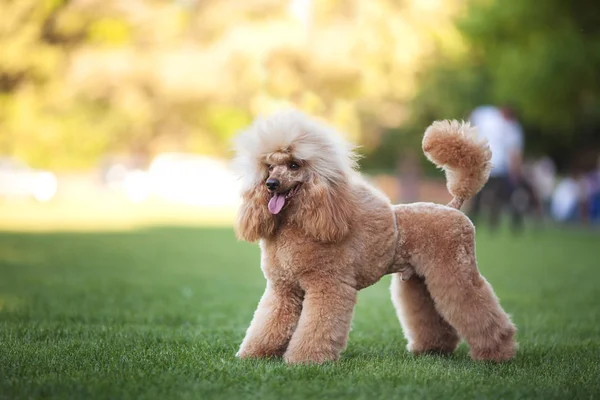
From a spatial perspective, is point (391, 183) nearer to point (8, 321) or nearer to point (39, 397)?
point (8, 321)

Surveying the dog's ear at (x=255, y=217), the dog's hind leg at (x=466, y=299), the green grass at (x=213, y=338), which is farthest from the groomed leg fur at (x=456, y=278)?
the dog's ear at (x=255, y=217)

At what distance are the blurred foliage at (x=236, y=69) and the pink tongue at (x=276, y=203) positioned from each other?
61.7 ft

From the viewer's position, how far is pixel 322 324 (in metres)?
4.27

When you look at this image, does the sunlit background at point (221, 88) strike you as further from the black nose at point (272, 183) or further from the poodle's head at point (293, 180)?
the black nose at point (272, 183)

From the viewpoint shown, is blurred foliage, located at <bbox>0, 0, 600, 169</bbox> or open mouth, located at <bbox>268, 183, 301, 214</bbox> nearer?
open mouth, located at <bbox>268, 183, 301, 214</bbox>

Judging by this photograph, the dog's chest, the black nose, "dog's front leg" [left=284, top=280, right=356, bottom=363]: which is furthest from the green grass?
the black nose

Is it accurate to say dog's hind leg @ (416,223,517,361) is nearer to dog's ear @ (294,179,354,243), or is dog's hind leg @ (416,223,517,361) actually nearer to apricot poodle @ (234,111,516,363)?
apricot poodle @ (234,111,516,363)

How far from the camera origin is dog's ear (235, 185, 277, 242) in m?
4.38

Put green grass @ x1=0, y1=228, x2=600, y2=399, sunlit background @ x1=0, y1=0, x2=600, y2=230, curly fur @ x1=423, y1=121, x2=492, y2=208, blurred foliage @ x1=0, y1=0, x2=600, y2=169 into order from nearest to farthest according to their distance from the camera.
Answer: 1. green grass @ x1=0, y1=228, x2=600, y2=399
2. curly fur @ x1=423, y1=121, x2=492, y2=208
3. sunlit background @ x1=0, y1=0, x2=600, y2=230
4. blurred foliage @ x1=0, y1=0, x2=600, y2=169

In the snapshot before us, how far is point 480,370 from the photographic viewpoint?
4297mm

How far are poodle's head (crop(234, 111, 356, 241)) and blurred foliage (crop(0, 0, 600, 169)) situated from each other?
18.6 metres

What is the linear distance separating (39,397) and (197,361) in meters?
1.09

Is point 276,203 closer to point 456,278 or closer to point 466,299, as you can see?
point 456,278

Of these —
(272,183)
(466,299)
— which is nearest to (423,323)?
(466,299)
